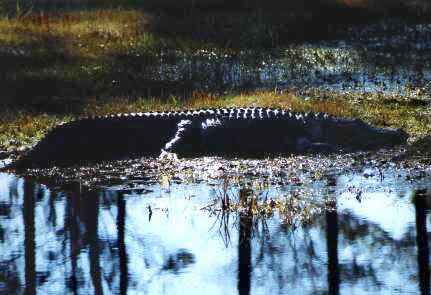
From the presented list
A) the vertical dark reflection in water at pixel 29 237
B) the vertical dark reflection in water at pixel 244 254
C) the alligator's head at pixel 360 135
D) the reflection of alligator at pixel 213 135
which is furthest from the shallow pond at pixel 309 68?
the vertical dark reflection in water at pixel 244 254

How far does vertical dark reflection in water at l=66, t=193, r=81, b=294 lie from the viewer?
7.01m

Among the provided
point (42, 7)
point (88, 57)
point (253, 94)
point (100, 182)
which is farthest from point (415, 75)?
point (42, 7)

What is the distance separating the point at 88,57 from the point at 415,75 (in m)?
5.36

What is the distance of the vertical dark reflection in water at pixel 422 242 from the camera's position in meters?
6.80

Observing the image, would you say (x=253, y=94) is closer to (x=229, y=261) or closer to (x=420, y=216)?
(x=420, y=216)

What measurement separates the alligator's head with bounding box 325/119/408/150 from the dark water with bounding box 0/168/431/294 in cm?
228

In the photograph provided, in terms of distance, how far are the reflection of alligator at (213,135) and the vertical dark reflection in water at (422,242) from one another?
3026 millimetres

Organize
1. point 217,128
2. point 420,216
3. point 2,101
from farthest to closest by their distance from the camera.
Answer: point 2,101 < point 217,128 < point 420,216

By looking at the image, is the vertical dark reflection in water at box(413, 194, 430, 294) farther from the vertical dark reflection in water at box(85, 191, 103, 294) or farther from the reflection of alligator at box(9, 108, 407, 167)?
the reflection of alligator at box(9, 108, 407, 167)

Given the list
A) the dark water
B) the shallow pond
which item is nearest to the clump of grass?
the dark water

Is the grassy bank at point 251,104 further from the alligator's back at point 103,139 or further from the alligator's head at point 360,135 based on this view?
the alligator's back at point 103,139

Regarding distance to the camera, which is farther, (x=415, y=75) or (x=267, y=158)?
(x=415, y=75)

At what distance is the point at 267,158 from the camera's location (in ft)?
38.2

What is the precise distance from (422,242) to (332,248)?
632mm
